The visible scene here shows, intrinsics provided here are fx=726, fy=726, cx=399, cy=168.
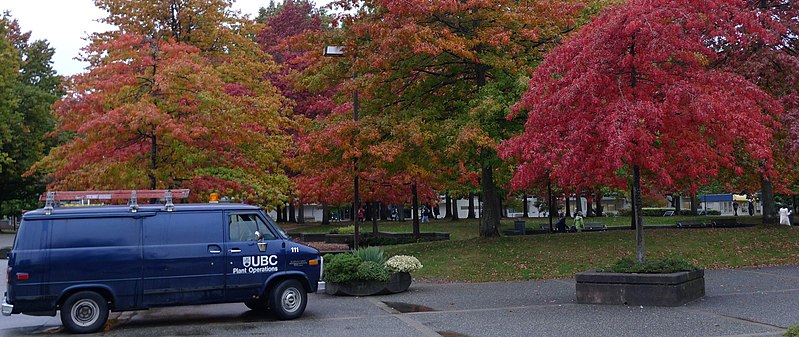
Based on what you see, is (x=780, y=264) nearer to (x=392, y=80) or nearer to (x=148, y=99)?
(x=392, y=80)

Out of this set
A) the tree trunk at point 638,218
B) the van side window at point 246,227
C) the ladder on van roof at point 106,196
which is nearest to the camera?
the ladder on van roof at point 106,196

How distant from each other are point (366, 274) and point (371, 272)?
0.15 m

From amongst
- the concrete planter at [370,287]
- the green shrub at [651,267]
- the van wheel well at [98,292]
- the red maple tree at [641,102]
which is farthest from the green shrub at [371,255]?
the van wheel well at [98,292]

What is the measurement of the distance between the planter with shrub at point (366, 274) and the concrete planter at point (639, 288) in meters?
3.90

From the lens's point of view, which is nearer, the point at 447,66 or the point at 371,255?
the point at 371,255

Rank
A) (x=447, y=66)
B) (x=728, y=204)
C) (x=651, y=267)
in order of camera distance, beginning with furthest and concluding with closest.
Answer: (x=728, y=204) → (x=447, y=66) → (x=651, y=267)

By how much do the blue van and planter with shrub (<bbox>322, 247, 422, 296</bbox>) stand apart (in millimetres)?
2246

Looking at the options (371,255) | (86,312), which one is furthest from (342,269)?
(86,312)

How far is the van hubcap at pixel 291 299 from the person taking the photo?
1217 cm

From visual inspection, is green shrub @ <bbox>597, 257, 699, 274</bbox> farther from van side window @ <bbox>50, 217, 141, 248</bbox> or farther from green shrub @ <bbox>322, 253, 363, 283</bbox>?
van side window @ <bbox>50, 217, 141, 248</bbox>

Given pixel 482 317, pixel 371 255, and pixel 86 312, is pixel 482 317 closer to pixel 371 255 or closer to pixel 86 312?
pixel 371 255

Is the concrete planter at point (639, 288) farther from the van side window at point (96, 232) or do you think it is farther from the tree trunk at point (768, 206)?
the tree trunk at point (768, 206)

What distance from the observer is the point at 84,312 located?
11.2 metres

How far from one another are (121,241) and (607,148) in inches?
309
